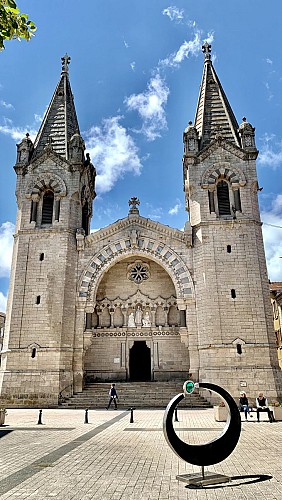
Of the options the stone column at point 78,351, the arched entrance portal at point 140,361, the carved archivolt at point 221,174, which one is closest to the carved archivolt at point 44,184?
the stone column at point 78,351

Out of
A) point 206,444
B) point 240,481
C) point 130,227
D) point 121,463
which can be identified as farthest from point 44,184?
point 240,481

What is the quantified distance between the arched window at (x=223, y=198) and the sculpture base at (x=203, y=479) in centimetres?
1888

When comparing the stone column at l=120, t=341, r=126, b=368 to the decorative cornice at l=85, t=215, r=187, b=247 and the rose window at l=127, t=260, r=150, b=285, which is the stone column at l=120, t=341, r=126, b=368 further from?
the decorative cornice at l=85, t=215, r=187, b=247

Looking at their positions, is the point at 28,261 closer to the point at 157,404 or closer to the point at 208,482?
the point at 157,404

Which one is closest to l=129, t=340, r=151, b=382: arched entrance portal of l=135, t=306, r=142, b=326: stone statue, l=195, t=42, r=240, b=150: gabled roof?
l=135, t=306, r=142, b=326: stone statue

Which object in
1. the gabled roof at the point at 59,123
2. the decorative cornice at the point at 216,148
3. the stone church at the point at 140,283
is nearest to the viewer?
the stone church at the point at 140,283

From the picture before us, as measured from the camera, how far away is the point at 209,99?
2844cm

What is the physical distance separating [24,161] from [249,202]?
1541 centimetres

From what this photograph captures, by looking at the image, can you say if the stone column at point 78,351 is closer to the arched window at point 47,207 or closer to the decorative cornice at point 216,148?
the arched window at point 47,207

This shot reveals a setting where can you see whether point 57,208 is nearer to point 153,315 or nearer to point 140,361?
point 153,315

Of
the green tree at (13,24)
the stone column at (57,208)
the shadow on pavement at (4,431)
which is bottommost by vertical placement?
the shadow on pavement at (4,431)

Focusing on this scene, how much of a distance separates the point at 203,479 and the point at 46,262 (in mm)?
18398

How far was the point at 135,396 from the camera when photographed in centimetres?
2061

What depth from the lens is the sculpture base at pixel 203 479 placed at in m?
6.32
